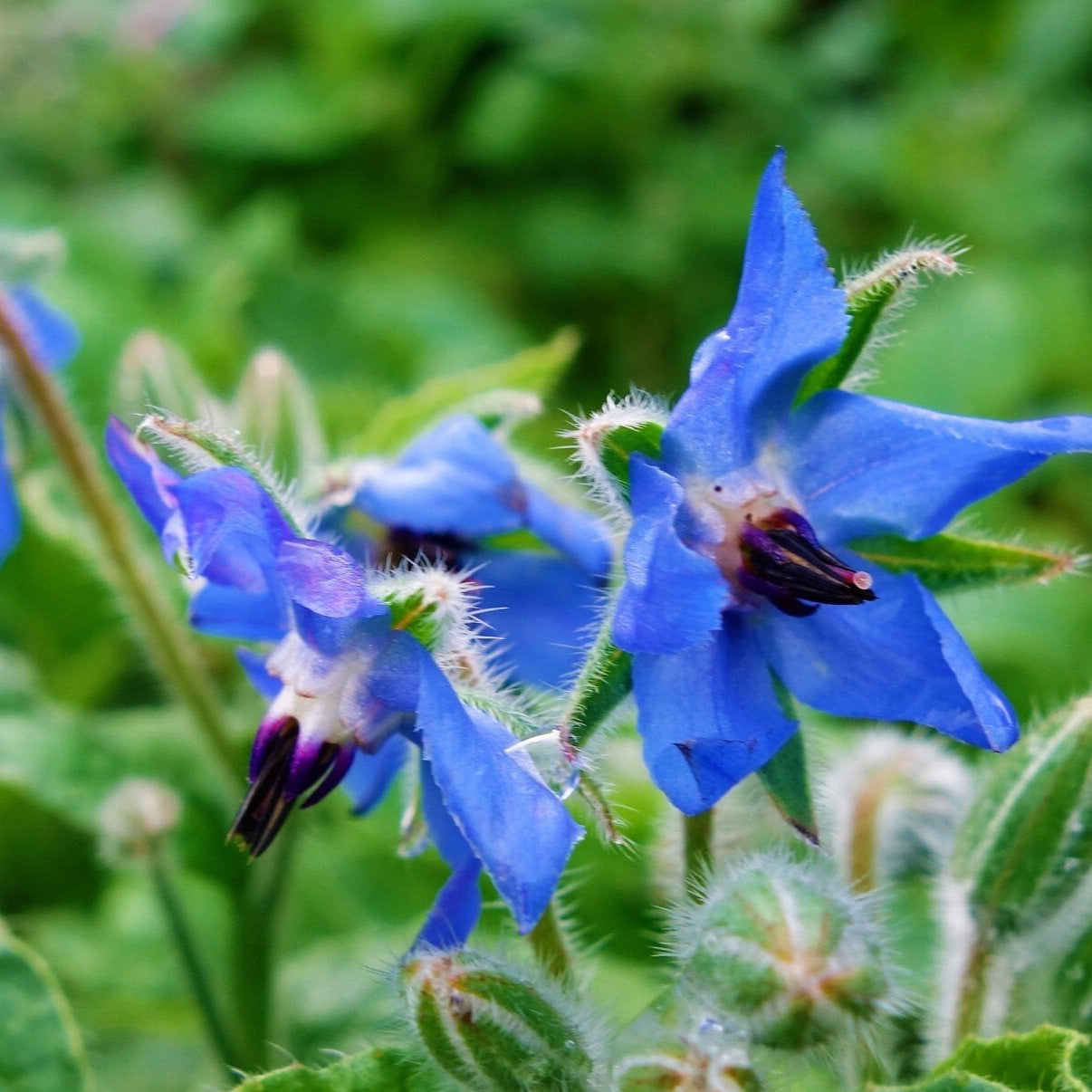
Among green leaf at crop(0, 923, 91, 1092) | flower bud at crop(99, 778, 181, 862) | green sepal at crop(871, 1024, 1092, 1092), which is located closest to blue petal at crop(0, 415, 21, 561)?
flower bud at crop(99, 778, 181, 862)

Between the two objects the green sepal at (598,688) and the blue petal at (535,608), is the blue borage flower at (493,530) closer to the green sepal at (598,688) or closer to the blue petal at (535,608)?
the blue petal at (535,608)

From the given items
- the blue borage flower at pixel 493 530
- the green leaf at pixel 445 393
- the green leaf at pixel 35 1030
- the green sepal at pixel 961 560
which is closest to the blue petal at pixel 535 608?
the blue borage flower at pixel 493 530

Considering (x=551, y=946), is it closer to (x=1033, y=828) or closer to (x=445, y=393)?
(x=1033, y=828)

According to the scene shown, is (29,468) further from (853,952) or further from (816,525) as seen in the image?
(853,952)

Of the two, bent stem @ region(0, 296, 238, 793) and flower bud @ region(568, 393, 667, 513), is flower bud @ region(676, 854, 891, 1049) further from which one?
bent stem @ region(0, 296, 238, 793)

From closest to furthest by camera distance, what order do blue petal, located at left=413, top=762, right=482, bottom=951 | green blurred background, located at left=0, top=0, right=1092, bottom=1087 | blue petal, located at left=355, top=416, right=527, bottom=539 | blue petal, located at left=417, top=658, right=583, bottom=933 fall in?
1. blue petal, located at left=417, top=658, right=583, bottom=933
2. blue petal, located at left=413, top=762, right=482, bottom=951
3. blue petal, located at left=355, top=416, right=527, bottom=539
4. green blurred background, located at left=0, top=0, right=1092, bottom=1087
